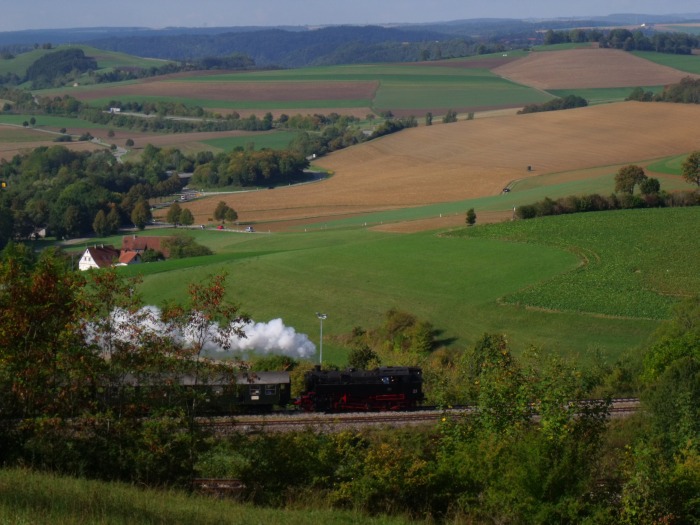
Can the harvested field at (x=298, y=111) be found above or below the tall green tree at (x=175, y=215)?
above

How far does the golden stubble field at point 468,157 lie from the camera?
7906 cm

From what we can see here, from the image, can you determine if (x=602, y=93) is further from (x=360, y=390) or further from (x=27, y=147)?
(x=360, y=390)

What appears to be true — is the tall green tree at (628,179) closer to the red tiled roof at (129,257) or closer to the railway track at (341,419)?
the red tiled roof at (129,257)

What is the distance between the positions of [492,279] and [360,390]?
1995 cm

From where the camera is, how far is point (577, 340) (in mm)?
36312

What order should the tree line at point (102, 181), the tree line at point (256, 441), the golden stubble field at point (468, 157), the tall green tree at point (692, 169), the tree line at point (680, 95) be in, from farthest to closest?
the tree line at point (680, 95) < the golden stubble field at point (468, 157) < the tree line at point (102, 181) < the tall green tree at point (692, 169) < the tree line at point (256, 441)

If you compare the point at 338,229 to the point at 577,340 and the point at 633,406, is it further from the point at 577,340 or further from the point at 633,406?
the point at 633,406

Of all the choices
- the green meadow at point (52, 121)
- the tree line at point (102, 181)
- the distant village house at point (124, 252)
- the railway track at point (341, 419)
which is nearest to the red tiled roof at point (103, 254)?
the distant village house at point (124, 252)

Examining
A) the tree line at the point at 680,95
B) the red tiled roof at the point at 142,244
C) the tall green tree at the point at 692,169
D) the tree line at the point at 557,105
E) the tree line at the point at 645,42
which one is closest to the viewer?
the red tiled roof at the point at 142,244

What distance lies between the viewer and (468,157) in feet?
311

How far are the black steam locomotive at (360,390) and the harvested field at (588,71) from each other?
12352 cm

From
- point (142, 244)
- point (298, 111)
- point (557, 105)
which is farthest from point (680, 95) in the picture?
point (142, 244)

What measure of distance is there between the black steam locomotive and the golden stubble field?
44.9 m

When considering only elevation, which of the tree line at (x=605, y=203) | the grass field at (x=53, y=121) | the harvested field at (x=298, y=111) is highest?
the tree line at (x=605, y=203)
